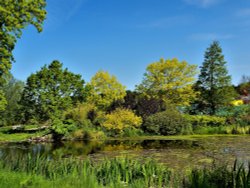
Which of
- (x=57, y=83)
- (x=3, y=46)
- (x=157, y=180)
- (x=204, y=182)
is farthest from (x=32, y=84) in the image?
(x=204, y=182)

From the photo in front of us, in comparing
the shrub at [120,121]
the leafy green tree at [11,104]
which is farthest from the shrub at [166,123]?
the leafy green tree at [11,104]

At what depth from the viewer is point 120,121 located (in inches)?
832

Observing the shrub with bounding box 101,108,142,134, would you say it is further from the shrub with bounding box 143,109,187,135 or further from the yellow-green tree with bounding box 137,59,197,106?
the yellow-green tree with bounding box 137,59,197,106

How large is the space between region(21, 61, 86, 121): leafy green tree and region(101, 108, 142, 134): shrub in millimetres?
6003

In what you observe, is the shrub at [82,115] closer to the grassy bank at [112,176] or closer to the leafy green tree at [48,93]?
the leafy green tree at [48,93]

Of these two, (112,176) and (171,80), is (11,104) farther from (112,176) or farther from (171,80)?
(112,176)

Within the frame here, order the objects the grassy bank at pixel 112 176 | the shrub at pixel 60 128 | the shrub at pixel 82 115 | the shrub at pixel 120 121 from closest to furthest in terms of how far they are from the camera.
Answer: the grassy bank at pixel 112 176, the shrub at pixel 60 128, the shrub at pixel 120 121, the shrub at pixel 82 115

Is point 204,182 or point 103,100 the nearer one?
point 204,182

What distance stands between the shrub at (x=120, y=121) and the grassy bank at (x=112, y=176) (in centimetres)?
1393

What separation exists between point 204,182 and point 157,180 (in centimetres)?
208

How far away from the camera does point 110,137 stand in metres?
20.8

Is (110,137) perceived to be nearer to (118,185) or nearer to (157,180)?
(157,180)

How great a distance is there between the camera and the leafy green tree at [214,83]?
90.6ft

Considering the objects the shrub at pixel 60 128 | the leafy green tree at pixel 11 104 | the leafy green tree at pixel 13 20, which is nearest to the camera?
the leafy green tree at pixel 13 20
